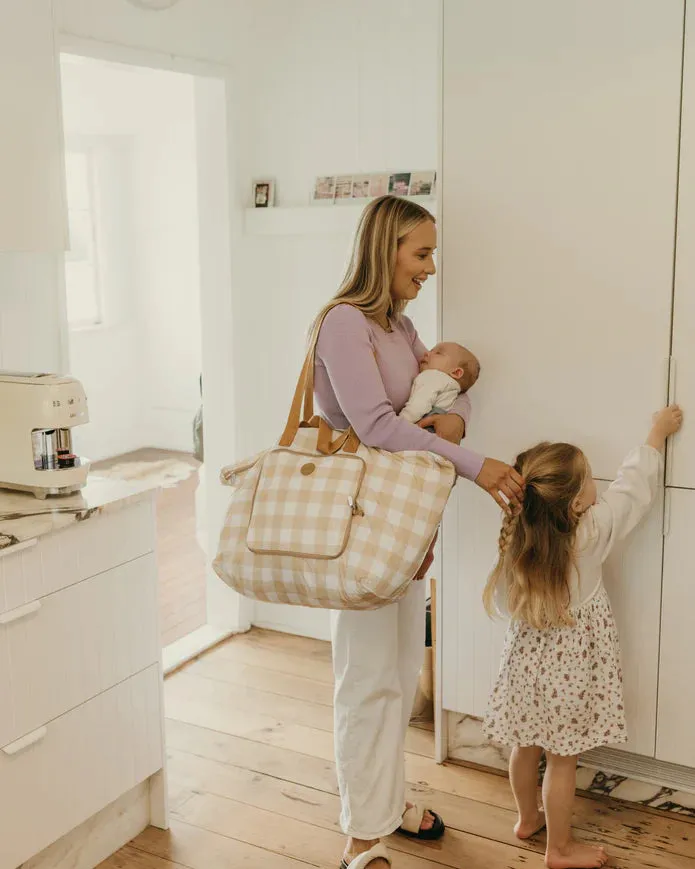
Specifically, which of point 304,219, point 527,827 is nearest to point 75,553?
point 527,827

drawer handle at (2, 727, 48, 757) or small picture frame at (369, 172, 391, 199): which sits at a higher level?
small picture frame at (369, 172, 391, 199)

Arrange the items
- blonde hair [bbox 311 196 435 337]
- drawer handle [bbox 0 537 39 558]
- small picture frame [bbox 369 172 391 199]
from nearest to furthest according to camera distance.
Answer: drawer handle [bbox 0 537 39 558] < blonde hair [bbox 311 196 435 337] < small picture frame [bbox 369 172 391 199]

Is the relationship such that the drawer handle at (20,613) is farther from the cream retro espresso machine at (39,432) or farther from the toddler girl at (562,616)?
the toddler girl at (562,616)

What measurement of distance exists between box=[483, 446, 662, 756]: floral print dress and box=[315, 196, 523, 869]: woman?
0.83ft

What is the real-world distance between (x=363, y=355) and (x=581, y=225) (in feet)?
2.32

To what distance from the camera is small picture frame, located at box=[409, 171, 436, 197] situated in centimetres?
306

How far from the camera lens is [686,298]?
217cm

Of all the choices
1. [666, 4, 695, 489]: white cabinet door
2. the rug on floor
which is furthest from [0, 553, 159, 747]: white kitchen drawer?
the rug on floor

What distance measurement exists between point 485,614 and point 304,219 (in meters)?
1.52

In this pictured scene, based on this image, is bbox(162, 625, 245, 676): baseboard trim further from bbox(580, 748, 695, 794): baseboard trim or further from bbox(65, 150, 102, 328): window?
bbox(65, 150, 102, 328): window

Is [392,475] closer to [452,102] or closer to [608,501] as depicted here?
[608,501]

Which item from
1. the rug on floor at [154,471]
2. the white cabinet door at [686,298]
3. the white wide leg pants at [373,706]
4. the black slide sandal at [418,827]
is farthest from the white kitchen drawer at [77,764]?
the rug on floor at [154,471]

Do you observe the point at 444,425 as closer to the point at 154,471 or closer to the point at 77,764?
the point at 77,764

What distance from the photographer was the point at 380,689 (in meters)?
2.10
